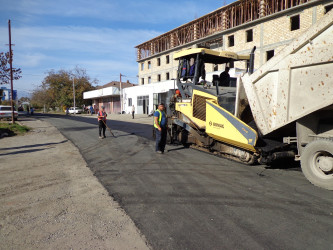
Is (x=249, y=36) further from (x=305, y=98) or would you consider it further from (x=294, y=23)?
(x=305, y=98)

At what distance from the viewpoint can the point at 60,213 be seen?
3.31 metres

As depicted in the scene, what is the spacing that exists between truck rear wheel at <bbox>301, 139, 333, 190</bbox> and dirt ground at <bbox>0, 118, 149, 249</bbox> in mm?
3160

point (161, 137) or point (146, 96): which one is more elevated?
point (146, 96)

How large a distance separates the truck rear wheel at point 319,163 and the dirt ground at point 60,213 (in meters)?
3.16

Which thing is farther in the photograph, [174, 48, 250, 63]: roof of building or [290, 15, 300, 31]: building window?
[290, 15, 300, 31]: building window

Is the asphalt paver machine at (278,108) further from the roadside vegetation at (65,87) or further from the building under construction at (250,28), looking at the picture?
the roadside vegetation at (65,87)

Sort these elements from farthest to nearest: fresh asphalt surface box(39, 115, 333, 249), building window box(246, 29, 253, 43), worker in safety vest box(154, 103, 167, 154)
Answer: building window box(246, 29, 253, 43) → worker in safety vest box(154, 103, 167, 154) → fresh asphalt surface box(39, 115, 333, 249)

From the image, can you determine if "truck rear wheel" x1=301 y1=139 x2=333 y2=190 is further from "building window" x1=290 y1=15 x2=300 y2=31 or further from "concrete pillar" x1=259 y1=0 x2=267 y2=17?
"concrete pillar" x1=259 y1=0 x2=267 y2=17

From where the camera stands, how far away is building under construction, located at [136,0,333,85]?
72.2 ft

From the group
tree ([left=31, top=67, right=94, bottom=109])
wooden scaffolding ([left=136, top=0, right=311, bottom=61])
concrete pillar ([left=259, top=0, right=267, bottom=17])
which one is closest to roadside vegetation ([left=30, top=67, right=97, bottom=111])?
tree ([left=31, top=67, right=94, bottom=109])

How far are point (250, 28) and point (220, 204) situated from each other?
2697 cm

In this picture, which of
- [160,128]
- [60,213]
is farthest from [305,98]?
[60,213]

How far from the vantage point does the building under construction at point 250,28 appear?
72.2ft

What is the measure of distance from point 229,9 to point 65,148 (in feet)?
89.2
